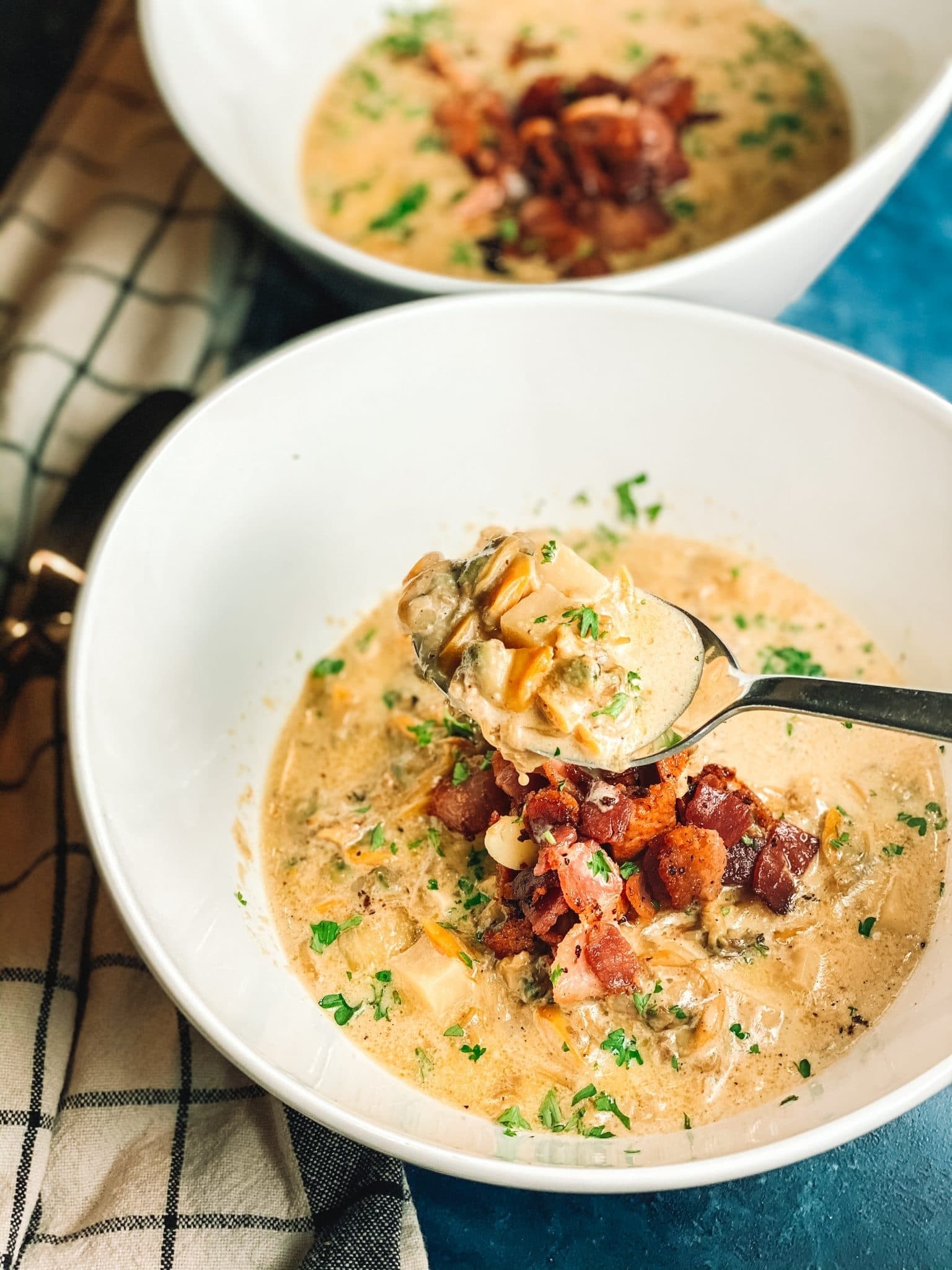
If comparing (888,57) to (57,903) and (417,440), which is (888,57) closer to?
(417,440)

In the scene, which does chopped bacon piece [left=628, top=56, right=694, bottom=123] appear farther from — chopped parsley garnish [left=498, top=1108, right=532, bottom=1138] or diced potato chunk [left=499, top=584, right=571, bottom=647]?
chopped parsley garnish [left=498, top=1108, right=532, bottom=1138]

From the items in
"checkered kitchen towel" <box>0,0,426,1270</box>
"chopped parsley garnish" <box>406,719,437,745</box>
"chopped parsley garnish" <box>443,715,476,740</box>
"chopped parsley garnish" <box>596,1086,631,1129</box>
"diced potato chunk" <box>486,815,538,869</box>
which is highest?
"diced potato chunk" <box>486,815,538,869</box>

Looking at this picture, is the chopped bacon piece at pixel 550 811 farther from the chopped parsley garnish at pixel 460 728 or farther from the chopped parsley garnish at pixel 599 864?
the chopped parsley garnish at pixel 460 728

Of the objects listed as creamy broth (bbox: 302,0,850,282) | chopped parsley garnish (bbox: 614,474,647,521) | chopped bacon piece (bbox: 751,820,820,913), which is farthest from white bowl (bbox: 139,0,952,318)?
chopped bacon piece (bbox: 751,820,820,913)

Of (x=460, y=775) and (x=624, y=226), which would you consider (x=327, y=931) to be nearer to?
(x=460, y=775)

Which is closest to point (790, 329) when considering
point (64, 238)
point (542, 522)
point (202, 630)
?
point (542, 522)

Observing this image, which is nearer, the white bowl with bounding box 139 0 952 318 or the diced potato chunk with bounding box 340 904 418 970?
the diced potato chunk with bounding box 340 904 418 970

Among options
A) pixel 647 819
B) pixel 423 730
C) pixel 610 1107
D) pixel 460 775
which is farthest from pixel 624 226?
pixel 610 1107
